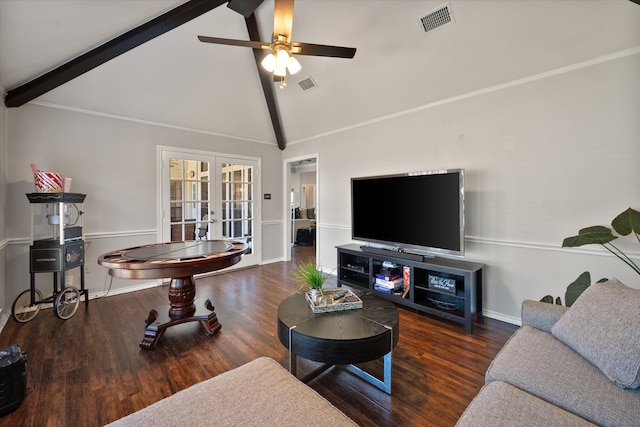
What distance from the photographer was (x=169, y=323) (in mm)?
2486

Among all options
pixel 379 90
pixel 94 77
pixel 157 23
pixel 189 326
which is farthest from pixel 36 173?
pixel 379 90

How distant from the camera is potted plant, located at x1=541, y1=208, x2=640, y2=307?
1884mm

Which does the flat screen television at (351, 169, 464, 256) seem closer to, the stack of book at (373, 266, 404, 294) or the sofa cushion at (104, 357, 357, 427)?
the stack of book at (373, 266, 404, 294)

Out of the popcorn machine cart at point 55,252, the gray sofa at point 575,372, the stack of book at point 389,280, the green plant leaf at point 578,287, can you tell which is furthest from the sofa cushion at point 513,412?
the popcorn machine cart at point 55,252

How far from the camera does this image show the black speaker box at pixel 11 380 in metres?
1.63

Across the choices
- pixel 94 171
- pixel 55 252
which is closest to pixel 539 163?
pixel 55 252

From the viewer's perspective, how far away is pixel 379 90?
3557 mm

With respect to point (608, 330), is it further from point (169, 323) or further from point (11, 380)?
point (11, 380)

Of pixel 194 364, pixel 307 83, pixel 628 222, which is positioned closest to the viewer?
pixel 628 222

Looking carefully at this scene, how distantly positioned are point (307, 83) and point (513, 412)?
4.05 m

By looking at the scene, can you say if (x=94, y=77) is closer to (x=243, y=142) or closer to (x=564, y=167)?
(x=243, y=142)

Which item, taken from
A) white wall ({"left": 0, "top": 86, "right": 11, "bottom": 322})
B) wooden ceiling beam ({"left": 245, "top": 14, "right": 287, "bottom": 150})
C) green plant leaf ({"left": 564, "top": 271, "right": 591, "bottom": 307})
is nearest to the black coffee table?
green plant leaf ({"left": 564, "top": 271, "right": 591, "bottom": 307})

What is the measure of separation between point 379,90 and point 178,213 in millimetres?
3578

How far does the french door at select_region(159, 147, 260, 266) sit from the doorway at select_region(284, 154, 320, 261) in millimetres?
730
